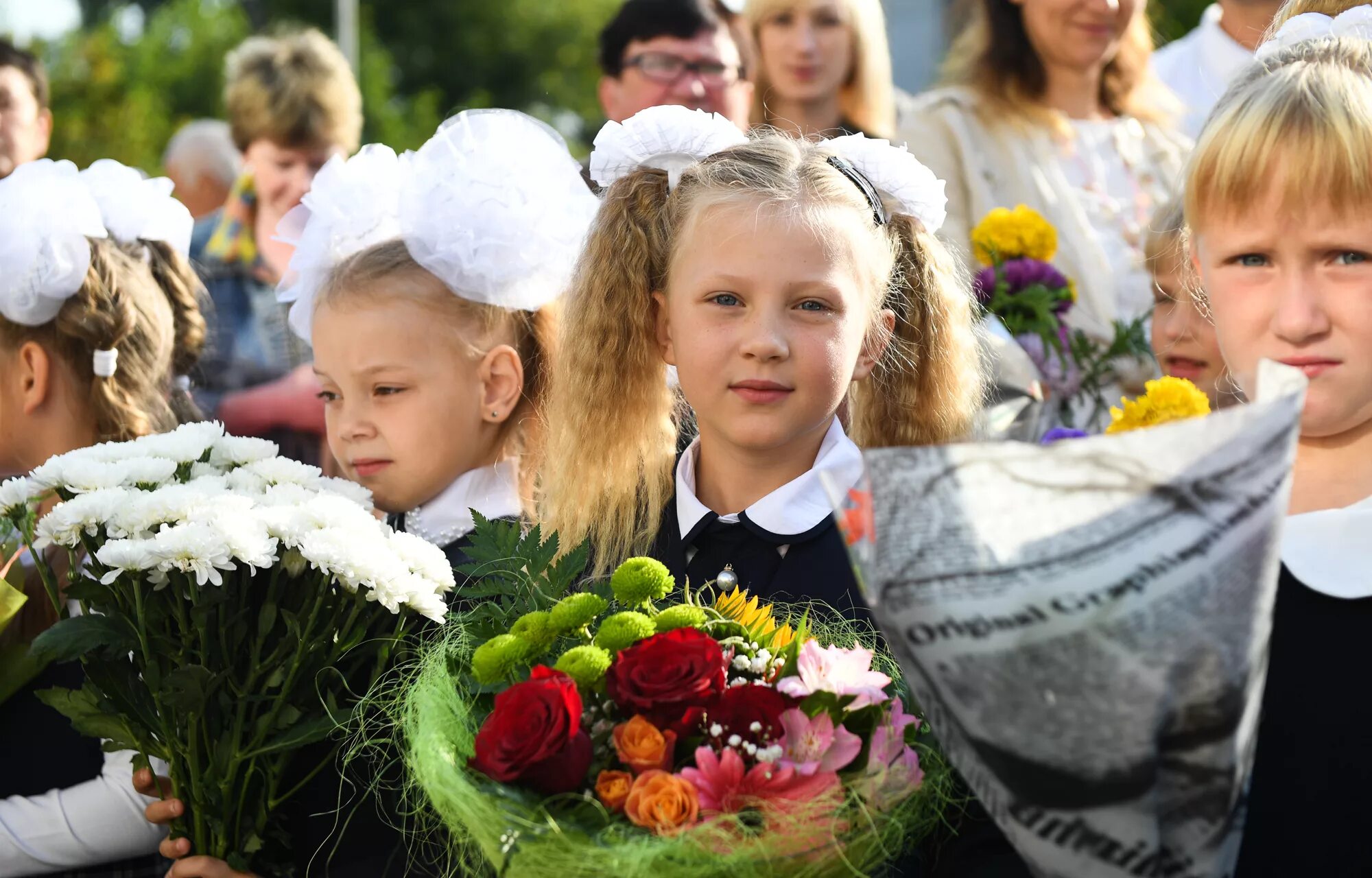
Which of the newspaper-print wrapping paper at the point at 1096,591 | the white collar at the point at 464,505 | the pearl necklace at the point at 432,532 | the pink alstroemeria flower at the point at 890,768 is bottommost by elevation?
the pearl necklace at the point at 432,532

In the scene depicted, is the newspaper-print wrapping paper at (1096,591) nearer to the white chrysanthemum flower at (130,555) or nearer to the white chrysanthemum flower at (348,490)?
the white chrysanthemum flower at (130,555)

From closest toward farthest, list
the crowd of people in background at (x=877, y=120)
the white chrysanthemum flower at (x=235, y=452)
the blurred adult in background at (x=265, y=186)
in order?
the white chrysanthemum flower at (x=235, y=452) → the crowd of people in background at (x=877, y=120) → the blurred adult in background at (x=265, y=186)

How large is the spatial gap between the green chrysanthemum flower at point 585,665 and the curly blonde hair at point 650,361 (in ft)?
3.77

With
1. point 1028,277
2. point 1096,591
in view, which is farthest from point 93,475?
point 1028,277

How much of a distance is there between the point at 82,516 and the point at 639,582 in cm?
104

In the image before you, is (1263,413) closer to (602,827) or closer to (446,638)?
(602,827)

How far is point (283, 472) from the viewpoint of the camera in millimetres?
2736

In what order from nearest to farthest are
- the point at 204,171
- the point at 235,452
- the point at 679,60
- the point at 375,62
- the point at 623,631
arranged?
1. the point at 623,631
2. the point at 235,452
3. the point at 679,60
4. the point at 204,171
5. the point at 375,62

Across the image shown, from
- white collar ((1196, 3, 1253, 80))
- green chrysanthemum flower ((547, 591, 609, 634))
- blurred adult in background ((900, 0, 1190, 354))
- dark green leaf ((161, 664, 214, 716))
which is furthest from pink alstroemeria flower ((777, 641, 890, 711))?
white collar ((1196, 3, 1253, 80))

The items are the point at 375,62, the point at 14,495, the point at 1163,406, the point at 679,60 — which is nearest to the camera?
the point at 1163,406

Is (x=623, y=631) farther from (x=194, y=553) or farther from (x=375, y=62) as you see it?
(x=375, y=62)

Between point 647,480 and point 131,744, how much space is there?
44.4 inches

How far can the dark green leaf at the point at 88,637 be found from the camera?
2430 millimetres

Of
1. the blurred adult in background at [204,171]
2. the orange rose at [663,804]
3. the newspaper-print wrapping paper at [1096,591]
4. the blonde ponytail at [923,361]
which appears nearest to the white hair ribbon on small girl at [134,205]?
the blonde ponytail at [923,361]
